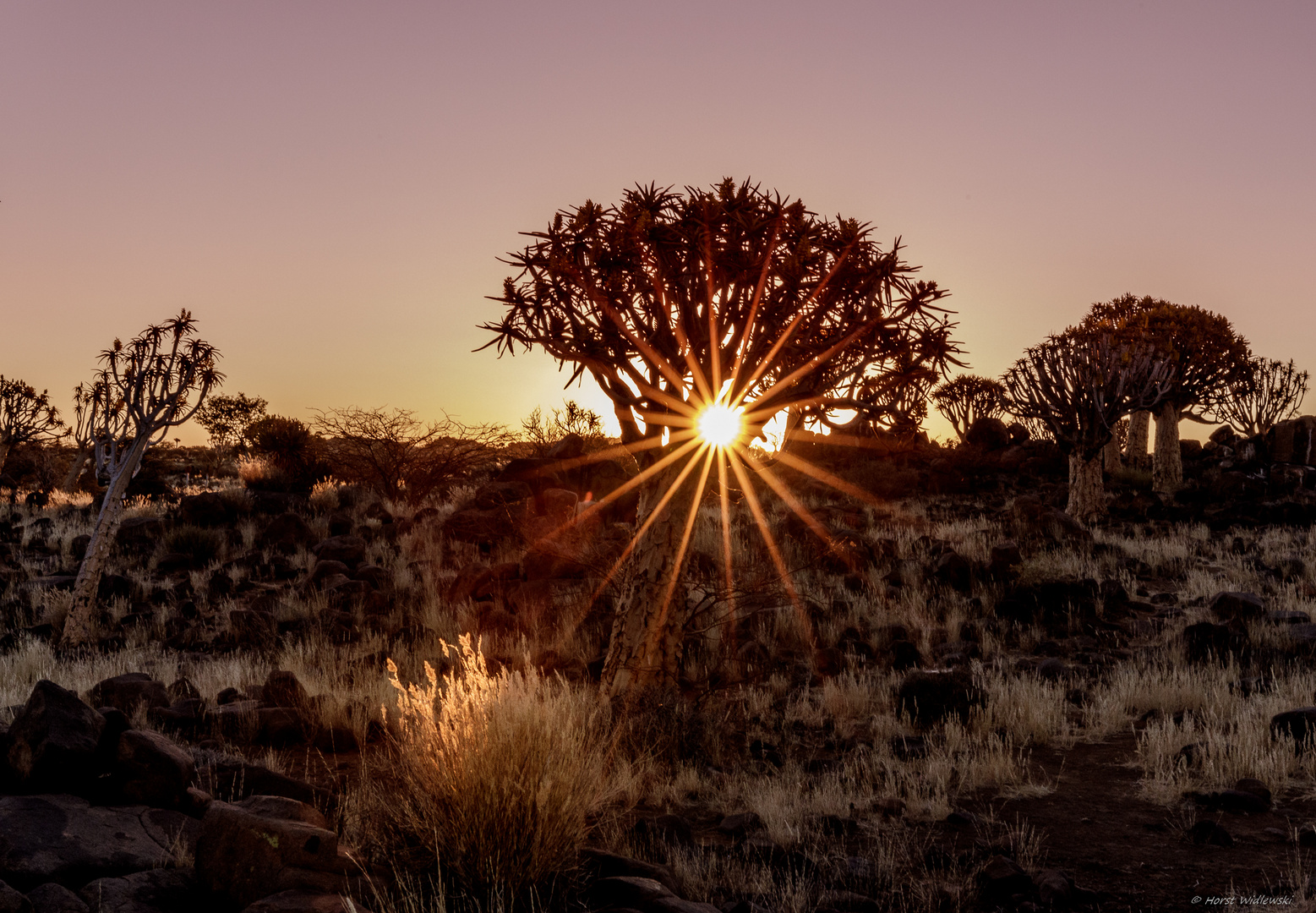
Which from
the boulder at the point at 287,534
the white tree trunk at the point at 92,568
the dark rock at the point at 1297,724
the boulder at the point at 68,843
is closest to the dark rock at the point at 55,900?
the boulder at the point at 68,843

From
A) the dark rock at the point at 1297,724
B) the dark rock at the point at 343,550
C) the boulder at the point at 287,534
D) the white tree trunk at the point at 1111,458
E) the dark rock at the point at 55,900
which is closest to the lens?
the dark rock at the point at 55,900

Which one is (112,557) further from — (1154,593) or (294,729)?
(1154,593)

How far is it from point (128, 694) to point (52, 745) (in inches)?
161

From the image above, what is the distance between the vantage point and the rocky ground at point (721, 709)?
424 centimetres

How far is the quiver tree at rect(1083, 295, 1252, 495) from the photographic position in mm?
26328

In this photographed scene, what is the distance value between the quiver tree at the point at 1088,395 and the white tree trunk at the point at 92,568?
19027 millimetres

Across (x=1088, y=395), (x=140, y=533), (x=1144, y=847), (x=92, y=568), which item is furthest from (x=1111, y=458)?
(x=92, y=568)

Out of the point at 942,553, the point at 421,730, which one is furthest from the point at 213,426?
the point at 421,730

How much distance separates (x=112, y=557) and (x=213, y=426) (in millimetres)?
29502

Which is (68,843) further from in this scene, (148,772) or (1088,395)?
(1088,395)

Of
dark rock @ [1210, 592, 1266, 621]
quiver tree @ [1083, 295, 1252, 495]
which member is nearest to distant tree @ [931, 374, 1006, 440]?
quiver tree @ [1083, 295, 1252, 495]

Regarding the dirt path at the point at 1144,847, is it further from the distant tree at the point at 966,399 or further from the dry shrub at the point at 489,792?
the distant tree at the point at 966,399

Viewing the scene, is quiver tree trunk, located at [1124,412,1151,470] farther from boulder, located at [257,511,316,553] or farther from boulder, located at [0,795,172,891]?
boulder, located at [0,795,172,891]

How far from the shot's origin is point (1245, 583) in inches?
575
